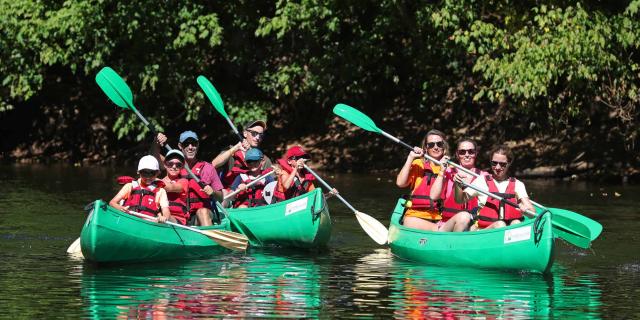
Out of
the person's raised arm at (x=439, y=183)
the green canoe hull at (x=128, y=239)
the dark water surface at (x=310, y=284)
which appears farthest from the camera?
the person's raised arm at (x=439, y=183)

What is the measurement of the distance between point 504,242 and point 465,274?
44 centimetres

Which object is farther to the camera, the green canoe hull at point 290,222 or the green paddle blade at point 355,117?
the green paddle blade at point 355,117

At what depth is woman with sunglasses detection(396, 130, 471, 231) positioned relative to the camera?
12148 millimetres

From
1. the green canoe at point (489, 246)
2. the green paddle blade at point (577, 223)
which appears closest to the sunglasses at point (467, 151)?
the green canoe at point (489, 246)

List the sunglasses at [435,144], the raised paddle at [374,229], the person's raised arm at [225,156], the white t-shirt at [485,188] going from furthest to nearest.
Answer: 1. the person's raised arm at [225,156]
2. the raised paddle at [374,229]
3. the sunglasses at [435,144]
4. the white t-shirt at [485,188]

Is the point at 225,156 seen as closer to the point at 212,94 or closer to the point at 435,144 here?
the point at 212,94

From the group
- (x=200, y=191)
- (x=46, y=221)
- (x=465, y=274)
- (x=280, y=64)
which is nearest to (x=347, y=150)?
(x=280, y=64)

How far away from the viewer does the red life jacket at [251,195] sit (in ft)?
46.4

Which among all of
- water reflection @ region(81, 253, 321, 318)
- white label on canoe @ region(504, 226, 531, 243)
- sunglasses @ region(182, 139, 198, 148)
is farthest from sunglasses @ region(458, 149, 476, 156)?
sunglasses @ region(182, 139, 198, 148)

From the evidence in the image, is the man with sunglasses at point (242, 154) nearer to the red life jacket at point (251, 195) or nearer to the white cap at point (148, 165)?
the red life jacket at point (251, 195)

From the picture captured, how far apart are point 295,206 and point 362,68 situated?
1069 cm

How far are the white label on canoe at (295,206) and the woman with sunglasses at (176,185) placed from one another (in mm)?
1013

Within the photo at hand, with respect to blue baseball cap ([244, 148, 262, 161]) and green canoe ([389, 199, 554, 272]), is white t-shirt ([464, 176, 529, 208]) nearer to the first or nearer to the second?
green canoe ([389, 199, 554, 272])

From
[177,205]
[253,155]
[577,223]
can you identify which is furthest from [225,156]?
[577,223]
